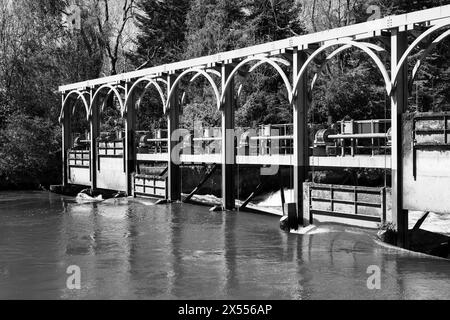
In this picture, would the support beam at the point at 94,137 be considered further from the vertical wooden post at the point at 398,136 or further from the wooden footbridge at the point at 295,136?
the vertical wooden post at the point at 398,136

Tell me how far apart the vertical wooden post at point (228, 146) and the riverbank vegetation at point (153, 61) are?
11730 mm

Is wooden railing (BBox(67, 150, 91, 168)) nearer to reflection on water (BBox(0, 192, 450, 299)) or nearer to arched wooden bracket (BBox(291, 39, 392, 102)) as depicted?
reflection on water (BBox(0, 192, 450, 299))

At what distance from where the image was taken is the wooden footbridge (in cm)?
1516

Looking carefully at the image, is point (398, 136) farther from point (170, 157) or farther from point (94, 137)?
point (94, 137)

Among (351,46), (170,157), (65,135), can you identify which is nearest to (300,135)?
(351,46)

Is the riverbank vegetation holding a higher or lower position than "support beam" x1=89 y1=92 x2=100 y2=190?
higher

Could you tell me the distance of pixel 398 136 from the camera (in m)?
15.6

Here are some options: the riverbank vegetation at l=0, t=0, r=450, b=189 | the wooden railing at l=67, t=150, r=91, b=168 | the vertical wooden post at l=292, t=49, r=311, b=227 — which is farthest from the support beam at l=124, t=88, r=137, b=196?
the vertical wooden post at l=292, t=49, r=311, b=227

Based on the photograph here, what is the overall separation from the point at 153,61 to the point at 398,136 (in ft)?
123

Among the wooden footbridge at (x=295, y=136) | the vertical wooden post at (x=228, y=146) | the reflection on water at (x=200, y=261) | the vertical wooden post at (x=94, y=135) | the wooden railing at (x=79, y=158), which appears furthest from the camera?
the wooden railing at (x=79, y=158)

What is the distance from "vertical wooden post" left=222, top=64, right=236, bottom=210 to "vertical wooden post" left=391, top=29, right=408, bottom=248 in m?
7.91

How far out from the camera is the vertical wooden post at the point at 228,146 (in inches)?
891

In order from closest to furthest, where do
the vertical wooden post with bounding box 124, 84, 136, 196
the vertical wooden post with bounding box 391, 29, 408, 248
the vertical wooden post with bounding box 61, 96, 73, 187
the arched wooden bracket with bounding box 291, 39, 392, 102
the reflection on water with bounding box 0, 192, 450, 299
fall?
the reflection on water with bounding box 0, 192, 450, 299
the vertical wooden post with bounding box 391, 29, 408, 248
the arched wooden bracket with bounding box 291, 39, 392, 102
the vertical wooden post with bounding box 124, 84, 136, 196
the vertical wooden post with bounding box 61, 96, 73, 187

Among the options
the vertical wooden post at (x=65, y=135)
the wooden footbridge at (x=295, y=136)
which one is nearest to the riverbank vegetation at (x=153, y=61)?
the vertical wooden post at (x=65, y=135)
